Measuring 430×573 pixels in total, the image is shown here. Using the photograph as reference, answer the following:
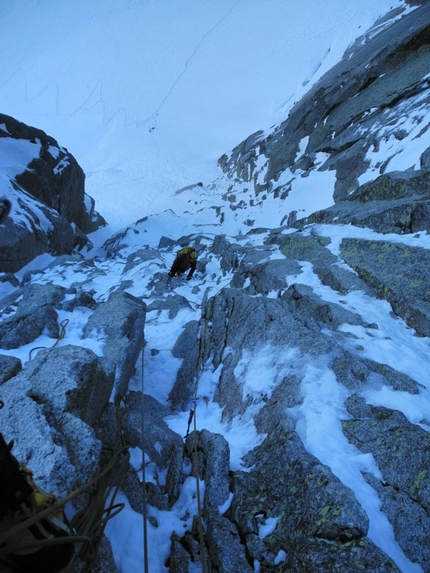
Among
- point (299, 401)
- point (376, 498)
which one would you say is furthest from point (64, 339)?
point (376, 498)

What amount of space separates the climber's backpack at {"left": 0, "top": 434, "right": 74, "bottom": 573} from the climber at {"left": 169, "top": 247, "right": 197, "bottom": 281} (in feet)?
38.0

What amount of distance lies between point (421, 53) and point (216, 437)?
24087mm

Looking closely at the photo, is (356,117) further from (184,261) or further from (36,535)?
(36,535)

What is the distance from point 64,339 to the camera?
6.99m

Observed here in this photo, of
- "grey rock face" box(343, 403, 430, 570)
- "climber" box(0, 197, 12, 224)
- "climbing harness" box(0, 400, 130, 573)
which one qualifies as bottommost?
"grey rock face" box(343, 403, 430, 570)

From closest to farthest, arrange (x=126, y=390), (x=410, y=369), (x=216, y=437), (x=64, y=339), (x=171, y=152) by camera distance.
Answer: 1. (x=216, y=437)
2. (x=410, y=369)
3. (x=126, y=390)
4. (x=64, y=339)
5. (x=171, y=152)

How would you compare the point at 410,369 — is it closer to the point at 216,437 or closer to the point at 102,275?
the point at 216,437

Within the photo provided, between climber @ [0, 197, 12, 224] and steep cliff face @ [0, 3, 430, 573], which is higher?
climber @ [0, 197, 12, 224]

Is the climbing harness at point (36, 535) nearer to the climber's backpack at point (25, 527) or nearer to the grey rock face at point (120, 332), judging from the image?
the climber's backpack at point (25, 527)

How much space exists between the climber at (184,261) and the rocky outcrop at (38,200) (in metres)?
8.40

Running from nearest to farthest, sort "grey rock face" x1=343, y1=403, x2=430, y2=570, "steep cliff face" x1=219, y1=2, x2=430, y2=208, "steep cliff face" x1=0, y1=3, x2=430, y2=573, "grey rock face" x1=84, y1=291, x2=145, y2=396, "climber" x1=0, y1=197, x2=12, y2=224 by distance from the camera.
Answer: "climber" x1=0, y1=197, x2=12, y2=224 < "grey rock face" x1=343, y1=403, x2=430, y2=570 < "steep cliff face" x1=0, y1=3, x2=430, y2=573 < "grey rock face" x1=84, y1=291, x2=145, y2=396 < "steep cliff face" x1=219, y1=2, x2=430, y2=208

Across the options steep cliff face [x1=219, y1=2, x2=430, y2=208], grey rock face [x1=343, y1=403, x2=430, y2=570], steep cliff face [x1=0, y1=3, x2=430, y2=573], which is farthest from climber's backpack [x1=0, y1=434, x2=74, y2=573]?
steep cliff face [x1=219, y1=2, x2=430, y2=208]

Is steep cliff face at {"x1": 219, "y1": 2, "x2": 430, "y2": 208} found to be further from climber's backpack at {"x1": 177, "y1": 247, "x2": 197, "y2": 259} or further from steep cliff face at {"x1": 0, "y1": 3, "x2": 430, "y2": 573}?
climber's backpack at {"x1": 177, "y1": 247, "x2": 197, "y2": 259}

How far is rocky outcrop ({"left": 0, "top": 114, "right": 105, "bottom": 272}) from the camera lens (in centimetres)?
1650
